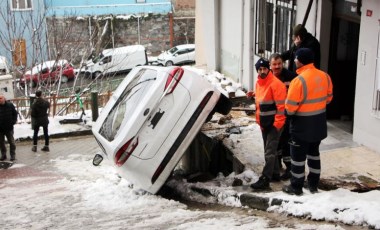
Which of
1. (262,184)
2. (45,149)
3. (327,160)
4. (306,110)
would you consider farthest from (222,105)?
(45,149)

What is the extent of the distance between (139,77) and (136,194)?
1756 millimetres

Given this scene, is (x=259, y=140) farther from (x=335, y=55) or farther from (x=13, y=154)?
(x=13, y=154)

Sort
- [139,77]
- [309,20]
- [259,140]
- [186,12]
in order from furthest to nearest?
[186,12] < [309,20] < [259,140] < [139,77]

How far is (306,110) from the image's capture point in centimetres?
584

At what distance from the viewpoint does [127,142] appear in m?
6.84

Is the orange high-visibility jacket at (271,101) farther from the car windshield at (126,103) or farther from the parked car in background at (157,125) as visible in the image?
the car windshield at (126,103)

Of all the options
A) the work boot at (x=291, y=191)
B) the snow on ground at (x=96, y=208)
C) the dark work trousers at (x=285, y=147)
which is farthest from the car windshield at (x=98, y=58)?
the work boot at (x=291, y=191)

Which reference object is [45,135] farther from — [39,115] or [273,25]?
[273,25]

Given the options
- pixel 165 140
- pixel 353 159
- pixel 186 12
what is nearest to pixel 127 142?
pixel 165 140

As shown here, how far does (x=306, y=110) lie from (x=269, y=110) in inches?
27.6

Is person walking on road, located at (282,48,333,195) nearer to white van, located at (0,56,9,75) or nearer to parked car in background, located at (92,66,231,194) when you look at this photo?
parked car in background, located at (92,66,231,194)

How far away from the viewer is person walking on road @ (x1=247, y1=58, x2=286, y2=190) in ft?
21.0

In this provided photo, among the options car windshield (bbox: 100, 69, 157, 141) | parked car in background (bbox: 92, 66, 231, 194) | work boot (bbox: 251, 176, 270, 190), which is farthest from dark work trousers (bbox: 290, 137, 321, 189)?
car windshield (bbox: 100, 69, 157, 141)

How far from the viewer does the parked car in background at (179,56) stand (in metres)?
31.7
